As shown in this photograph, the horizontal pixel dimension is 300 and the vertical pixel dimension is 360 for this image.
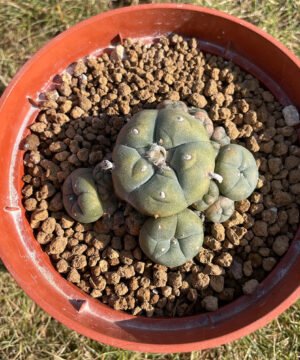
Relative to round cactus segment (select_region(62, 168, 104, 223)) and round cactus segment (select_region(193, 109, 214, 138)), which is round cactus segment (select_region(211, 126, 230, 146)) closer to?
round cactus segment (select_region(193, 109, 214, 138))

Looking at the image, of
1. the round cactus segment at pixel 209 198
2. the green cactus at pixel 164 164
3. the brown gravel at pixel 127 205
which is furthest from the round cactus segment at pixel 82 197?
the round cactus segment at pixel 209 198

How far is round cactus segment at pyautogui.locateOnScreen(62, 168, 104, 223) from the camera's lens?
222 cm

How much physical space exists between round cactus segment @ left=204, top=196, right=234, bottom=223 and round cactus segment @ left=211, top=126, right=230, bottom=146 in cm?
29

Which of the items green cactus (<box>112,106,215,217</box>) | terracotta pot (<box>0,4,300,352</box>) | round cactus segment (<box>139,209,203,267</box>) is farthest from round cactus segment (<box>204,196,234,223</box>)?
terracotta pot (<box>0,4,300,352</box>)

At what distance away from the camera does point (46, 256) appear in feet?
7.98

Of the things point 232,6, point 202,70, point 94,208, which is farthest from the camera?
point 232,6

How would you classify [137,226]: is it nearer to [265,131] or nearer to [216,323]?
[216,323]

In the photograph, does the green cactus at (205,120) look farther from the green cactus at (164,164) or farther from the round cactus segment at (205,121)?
the green cactus at (164,164)

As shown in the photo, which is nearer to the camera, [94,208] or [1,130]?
[94,208]

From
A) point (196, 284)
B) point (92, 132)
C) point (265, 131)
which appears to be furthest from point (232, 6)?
point (196, 284)

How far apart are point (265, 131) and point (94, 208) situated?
102 centimetres

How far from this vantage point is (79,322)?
225cm

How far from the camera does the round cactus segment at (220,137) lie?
2.34 meters

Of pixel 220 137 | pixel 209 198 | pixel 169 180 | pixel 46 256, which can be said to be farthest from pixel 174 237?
pixel 46 256
